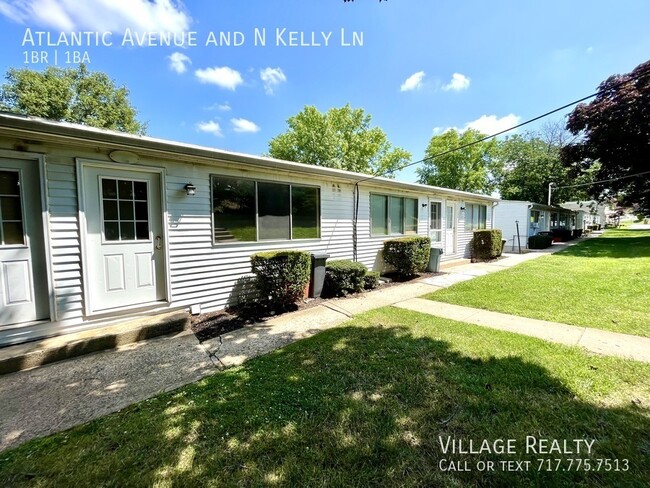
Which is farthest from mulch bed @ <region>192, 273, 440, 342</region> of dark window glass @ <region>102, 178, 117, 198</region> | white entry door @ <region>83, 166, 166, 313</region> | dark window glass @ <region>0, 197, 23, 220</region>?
dark window glass @ <region>0, 197, 23, 220</region>

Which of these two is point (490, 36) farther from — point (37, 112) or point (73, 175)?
point (37, 112)

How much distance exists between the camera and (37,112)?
19047mm

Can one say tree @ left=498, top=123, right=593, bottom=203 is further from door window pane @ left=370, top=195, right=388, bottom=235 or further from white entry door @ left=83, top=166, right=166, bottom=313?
white entry door @ left=83, top=166, right=166, bottom=313

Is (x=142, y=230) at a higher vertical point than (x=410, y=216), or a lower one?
lower

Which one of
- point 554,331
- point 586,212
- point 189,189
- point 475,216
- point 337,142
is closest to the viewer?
point 554,331

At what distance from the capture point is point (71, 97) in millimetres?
20719

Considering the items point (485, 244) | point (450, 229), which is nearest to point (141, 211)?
point (450, 229)

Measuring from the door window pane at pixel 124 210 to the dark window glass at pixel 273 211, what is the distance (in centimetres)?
195

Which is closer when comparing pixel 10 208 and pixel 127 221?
pixel 10 208

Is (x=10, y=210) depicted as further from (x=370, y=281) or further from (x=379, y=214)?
(x=379, y=214)

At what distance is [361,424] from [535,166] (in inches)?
1350

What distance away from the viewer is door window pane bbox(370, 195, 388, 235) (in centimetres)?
791

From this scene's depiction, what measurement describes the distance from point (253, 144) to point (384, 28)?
26690mm

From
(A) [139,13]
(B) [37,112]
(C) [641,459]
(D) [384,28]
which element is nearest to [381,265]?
(D) [384,28]
